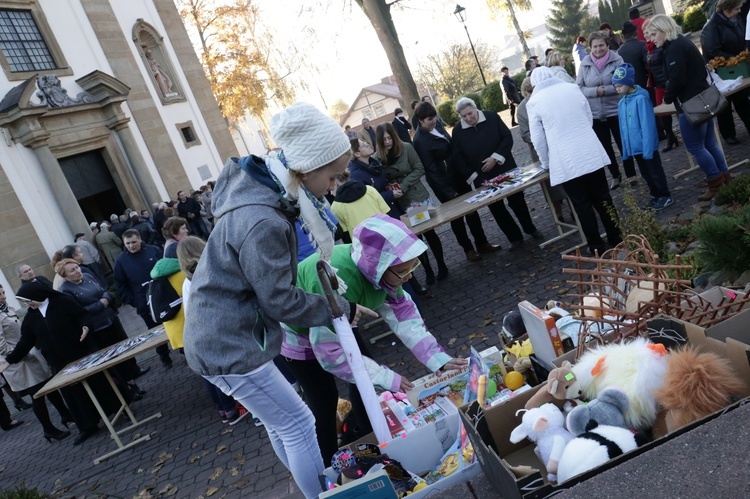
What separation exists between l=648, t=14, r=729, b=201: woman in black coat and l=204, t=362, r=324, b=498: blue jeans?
18.0ft

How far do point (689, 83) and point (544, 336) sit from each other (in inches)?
206

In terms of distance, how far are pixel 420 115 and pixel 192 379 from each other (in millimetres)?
4635

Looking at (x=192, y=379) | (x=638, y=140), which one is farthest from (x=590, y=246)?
(x=192, y=379)

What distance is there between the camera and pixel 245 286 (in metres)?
2.54

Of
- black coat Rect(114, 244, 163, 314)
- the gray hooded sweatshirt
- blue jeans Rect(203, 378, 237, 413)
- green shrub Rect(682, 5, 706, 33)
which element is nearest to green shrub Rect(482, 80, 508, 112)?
green shrub Rect(682, 5, 706, 33)

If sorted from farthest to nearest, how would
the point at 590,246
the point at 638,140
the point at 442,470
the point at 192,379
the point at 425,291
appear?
the point at 192,379 → the point at 425,291 → the point at 638,140 → the point at 590,246 → the point at 442,470

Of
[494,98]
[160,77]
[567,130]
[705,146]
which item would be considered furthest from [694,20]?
[160,77]

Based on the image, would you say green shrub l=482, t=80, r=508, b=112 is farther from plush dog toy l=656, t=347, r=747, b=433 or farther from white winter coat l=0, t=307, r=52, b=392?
plush dog toy l=656, t=347, r=747, b=433

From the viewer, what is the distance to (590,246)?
A: 617 cm

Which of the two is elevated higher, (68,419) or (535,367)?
(535,367)

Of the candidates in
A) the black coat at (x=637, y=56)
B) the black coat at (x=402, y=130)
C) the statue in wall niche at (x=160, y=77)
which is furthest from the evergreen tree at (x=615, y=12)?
the black coat at (x=637, y=56)

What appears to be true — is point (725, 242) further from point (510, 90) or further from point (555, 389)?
point (510, 90)

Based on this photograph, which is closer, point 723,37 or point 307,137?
point 307,137

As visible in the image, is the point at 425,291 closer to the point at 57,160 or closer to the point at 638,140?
the point at 638,140
